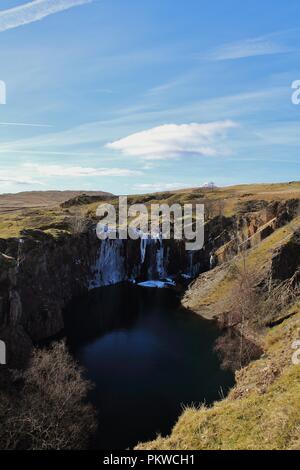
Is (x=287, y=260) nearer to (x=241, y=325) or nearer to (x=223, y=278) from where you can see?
(x=223, y=278)

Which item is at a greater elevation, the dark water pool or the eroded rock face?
the eroded rock face

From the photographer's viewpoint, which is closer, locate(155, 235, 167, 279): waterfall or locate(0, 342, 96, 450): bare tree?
locate(0, 342, 96, 450): bare tree

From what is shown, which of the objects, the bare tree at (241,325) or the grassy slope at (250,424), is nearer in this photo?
the grassy slope at (250,424)

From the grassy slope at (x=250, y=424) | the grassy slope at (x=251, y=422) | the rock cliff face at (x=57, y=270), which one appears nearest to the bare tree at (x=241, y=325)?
the grassy slope at (x=251, y=422)

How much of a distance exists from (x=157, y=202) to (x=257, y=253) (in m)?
84.1

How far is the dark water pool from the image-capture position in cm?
4147

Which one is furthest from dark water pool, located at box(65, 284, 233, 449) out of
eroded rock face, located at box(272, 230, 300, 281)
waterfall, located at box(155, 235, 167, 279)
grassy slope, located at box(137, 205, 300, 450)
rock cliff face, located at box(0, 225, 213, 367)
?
→ waterfall, located at box(155, 235, 167, 279)

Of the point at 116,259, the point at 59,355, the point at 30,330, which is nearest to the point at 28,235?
the point at 30,330

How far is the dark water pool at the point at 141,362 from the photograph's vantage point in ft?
136

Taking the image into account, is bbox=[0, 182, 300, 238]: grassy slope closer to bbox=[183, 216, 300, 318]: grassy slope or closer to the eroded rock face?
bbox=[183, 216, 300, 318]: grassy slope

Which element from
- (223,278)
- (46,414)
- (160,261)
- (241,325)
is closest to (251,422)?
(46,414)

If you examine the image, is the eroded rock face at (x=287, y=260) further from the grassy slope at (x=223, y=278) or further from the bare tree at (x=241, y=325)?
the bare tree at (x=241, y=325)

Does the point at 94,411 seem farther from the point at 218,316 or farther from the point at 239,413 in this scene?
the point at 218,316

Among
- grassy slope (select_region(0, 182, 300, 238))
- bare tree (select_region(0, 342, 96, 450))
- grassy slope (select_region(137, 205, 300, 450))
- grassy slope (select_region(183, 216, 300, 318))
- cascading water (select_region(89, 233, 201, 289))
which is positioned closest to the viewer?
grassy slope (select_region(137, 205, 300, 450))
